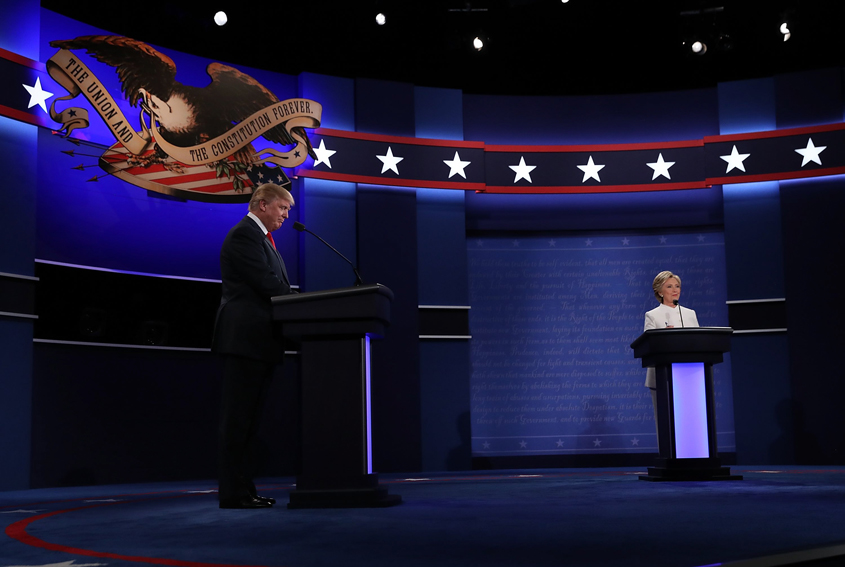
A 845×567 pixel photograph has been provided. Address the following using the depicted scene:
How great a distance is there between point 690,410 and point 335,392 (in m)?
2.68

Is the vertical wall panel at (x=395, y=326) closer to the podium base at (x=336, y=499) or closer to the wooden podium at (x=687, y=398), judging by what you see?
the wooden podium at (x=687, y=398)

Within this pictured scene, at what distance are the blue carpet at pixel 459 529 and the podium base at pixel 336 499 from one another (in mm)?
110

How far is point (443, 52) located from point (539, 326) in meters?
2.97

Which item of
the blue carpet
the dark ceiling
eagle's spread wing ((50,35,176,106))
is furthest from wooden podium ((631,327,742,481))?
eagle's spread wing ((50,35,176,106))

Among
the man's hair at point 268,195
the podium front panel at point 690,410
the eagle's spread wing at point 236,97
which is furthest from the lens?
the eagle's spread wing at point 236,97

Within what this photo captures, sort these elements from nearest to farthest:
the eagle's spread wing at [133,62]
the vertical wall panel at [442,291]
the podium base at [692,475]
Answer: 1. the podium base at [692,475]
2. the eagle's spread wing at [133,62]
3. the vertical wall panel at [442,291]

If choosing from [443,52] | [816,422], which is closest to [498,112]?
[443,52]

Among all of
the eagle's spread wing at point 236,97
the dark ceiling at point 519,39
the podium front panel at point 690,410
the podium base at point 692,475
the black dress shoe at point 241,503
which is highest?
the dark ceiling at point 519,39

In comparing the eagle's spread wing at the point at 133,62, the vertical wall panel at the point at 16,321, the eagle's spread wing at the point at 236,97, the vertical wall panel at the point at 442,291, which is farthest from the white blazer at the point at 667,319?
the vertical wall panel at the point at 16,321

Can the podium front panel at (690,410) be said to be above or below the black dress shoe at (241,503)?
above

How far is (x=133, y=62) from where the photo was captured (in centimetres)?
673

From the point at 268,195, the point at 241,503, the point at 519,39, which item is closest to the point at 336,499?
the point at 241,503

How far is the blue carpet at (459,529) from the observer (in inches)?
89.3

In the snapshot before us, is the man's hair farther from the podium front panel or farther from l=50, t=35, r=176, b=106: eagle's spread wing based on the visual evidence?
l=50, t=35, r=176, b=106: eagle's spread wing
